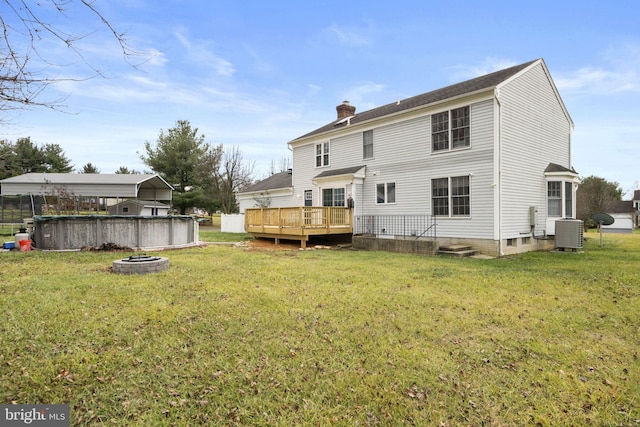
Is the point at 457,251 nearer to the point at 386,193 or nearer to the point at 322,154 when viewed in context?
the point at 386,193

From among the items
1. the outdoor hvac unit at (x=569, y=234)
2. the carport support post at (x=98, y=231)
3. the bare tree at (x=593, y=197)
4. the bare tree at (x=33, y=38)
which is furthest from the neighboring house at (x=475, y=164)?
the bare tree at (x=593, y=197)

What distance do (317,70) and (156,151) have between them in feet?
70.9

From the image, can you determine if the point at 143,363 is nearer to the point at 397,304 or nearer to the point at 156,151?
the point at 397,304

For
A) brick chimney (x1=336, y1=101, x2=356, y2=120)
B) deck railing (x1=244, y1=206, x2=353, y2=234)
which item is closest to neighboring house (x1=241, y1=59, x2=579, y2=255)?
deck railing (x1=244, y1=206, x2=353, y2=234)

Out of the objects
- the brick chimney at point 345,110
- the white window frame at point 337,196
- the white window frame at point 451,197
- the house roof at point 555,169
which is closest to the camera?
the white window frame at point 451,197

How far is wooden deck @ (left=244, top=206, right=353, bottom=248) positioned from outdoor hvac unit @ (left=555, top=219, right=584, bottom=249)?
848 centimetres

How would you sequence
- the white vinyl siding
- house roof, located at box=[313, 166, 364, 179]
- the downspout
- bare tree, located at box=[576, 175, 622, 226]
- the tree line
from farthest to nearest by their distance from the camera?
bare tree, located at box=[576, 175, 622, 226], the tree line, house roof, located at box=[313, 166, 364, 179], the white vinyl siding, the downspout

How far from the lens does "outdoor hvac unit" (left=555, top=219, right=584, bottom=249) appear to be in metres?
12.6

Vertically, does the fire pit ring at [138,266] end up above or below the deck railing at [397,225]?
below

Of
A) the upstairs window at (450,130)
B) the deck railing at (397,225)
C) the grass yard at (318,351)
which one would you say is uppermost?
the upstairs window at (450,130)

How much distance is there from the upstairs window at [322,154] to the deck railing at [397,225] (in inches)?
165

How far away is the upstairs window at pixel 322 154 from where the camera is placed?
1811 centimetres

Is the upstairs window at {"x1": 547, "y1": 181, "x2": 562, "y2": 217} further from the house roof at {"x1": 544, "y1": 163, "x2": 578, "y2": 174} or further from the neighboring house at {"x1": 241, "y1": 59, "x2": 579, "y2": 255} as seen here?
the house roof at {"x1": 544, "y1": 163, "x2": 578, "y2": 174}
